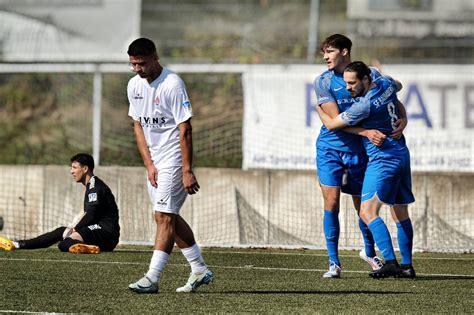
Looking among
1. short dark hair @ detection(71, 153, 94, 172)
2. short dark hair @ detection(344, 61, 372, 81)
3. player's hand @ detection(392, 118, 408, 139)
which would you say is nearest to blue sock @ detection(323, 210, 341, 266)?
player's hand @ detection(392, 118, 408, 139)

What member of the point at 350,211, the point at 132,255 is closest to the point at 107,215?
the point at 132,255

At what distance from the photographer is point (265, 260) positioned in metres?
13.5

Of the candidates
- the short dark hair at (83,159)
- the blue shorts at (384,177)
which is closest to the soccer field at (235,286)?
the blue shorts at (384,177)

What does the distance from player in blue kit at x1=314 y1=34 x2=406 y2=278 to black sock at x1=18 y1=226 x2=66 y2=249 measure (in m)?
4.09

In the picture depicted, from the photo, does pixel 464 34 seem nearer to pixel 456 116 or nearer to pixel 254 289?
pixel 456 116

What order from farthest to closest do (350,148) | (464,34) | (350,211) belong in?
(464,34), (350,211), (350,148)

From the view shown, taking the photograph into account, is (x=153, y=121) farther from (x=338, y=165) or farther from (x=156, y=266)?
(x=338, y=165)

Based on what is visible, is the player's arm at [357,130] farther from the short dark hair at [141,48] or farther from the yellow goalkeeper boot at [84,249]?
the yellow goalkeeper boot at [84,249]

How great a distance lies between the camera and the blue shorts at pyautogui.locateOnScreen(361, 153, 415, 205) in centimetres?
1105

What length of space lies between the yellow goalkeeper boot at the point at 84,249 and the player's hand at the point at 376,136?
13.8ft

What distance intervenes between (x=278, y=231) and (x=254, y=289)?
19.7 feet

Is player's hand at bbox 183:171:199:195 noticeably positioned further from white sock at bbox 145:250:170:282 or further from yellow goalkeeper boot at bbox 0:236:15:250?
yellow goalkeeper boot at bbox 0:236:15:250

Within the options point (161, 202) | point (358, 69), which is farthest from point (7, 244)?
point (358, 69)

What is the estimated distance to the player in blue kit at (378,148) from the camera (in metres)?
10.9
